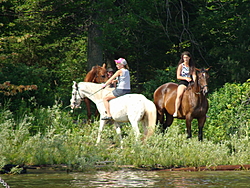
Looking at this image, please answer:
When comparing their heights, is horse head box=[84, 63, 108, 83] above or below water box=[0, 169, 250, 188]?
above

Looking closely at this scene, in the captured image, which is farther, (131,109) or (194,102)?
(194,102)

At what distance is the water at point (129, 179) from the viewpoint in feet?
28.5

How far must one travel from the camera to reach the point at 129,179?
9.48 m

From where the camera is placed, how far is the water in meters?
8.69

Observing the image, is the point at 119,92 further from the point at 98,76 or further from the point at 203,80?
the point at 98,76

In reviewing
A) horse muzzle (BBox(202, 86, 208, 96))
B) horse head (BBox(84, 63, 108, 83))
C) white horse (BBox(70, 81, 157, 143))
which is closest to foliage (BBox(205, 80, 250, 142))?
horse muzzle (BBox(202, 86, 208, 96))

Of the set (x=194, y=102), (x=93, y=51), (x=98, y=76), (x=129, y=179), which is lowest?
(x=129, y=179)

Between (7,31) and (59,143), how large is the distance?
10.1 meters

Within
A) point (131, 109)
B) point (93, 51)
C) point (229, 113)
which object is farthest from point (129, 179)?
point (93, 51)

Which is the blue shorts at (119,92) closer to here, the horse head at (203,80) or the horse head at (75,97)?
the horse head at (75,97)

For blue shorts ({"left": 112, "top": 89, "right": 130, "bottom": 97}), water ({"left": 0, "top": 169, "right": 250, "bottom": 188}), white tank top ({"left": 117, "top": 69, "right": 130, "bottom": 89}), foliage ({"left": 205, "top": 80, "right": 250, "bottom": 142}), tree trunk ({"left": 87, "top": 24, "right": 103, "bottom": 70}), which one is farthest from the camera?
tree trunk ({"left": 87, "top": 24, "right": 103, "bottom": 70})

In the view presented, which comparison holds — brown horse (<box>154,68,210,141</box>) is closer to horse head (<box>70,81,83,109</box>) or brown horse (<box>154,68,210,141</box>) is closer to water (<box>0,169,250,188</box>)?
horse head (<box>70,81,83,109</box>)

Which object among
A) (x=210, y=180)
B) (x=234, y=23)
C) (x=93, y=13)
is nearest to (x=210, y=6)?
(x=234, y=23)

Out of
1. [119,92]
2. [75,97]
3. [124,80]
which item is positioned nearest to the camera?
[124,80]
